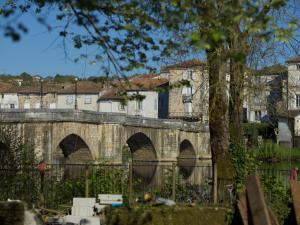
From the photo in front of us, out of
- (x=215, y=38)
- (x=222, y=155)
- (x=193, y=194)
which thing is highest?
(x=215, y=38)

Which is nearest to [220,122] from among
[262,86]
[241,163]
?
[241,163]

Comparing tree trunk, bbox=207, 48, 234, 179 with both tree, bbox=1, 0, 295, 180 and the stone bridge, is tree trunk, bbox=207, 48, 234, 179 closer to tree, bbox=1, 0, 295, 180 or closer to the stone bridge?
tree, bbox=1, 0, 295, 180

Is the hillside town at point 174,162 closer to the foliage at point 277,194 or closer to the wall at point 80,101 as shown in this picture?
the foliage at point 277,194

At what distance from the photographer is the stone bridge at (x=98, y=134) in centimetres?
4422

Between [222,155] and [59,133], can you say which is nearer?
[222,155]

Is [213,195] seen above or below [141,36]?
below

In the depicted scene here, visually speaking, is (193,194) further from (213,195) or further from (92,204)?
(92,204)

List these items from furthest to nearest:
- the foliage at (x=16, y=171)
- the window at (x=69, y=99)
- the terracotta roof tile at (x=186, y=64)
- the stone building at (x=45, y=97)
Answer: the window at (x=69, y=99), the stone building at (x=45, y=97), the foliage at (x=16, y=171), the terracotta roof tile at (x=186, y=64)

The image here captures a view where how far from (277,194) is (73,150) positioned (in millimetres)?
39968

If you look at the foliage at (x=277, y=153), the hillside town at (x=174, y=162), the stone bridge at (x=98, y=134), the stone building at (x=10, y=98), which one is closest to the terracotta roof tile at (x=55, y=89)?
the stone building at (x=10, y=98)

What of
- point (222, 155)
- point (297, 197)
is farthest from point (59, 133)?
point (297, 197)

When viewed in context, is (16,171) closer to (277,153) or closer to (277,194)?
(277,194)

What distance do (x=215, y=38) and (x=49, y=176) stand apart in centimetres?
1240

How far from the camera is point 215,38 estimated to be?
16.1 feet
